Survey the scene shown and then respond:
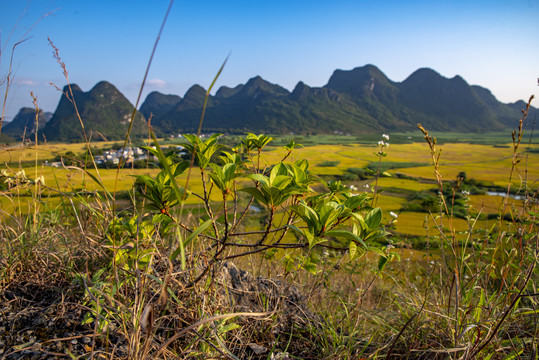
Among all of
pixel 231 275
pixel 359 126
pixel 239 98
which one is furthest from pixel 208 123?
pixel 231 275

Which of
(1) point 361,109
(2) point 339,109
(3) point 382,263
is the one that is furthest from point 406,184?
(1) point 361,109

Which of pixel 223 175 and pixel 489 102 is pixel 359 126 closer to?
pixel 489 102

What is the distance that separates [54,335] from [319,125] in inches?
4912

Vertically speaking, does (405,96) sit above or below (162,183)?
above

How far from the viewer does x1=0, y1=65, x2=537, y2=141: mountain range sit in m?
116

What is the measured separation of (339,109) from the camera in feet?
478

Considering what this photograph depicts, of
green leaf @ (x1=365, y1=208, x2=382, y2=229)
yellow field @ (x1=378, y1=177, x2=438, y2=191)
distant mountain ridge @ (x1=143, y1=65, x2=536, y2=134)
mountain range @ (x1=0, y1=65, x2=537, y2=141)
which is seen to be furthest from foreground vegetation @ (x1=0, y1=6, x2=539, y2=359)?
distant mountain ridge @ (x1=143, y1=65, x2=536, y2=134)

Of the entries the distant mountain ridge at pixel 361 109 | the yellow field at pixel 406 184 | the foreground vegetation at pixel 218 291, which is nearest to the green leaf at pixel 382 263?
the foreground vegetation at pixel 218 291

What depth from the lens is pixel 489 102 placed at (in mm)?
177750

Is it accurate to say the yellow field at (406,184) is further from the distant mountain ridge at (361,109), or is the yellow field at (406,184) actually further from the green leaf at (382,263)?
the distant mountain ridge at (361,109)

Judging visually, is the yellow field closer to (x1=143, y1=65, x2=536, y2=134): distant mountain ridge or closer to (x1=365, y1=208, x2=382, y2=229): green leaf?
(x1=365, y1=208, x2=382, y2=229): green leaf

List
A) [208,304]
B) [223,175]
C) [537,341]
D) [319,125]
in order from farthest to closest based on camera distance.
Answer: [319,125], [537,341], [208,304], [223,175]

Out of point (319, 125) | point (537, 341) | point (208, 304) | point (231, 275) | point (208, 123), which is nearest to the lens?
point (208, 304)

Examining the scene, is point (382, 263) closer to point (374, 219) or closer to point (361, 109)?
point (374, 219)
